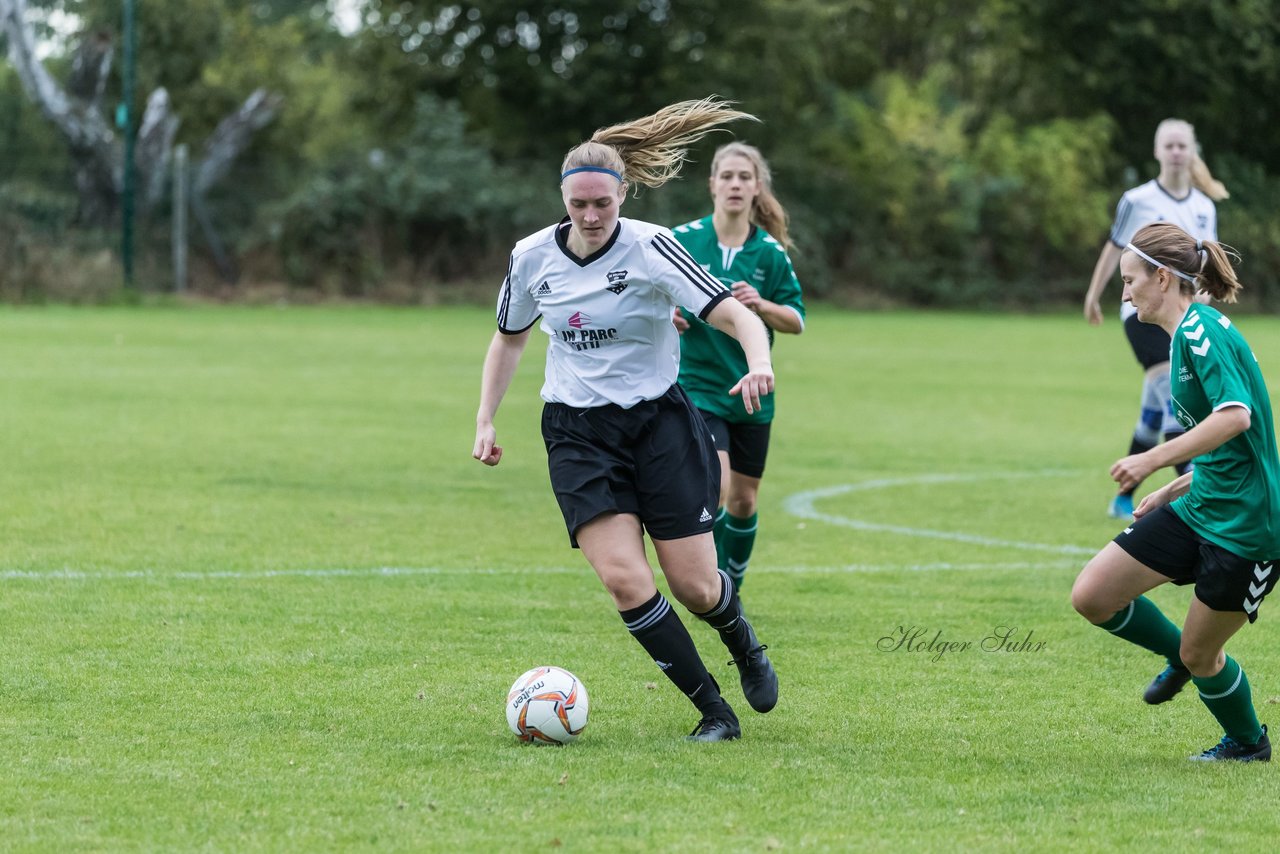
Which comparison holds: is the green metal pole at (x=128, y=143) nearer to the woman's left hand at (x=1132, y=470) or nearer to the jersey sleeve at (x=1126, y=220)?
the jersey sleeve at (x=1126, y=220)

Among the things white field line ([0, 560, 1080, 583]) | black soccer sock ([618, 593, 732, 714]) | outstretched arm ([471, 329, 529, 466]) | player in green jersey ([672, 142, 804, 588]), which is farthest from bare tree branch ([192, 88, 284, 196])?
black soccer sock ([618, 593, 732, 714])

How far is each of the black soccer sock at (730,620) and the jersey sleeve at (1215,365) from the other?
5.34ft

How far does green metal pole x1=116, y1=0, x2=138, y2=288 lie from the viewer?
31.2m

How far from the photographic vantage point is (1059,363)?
2333 cm

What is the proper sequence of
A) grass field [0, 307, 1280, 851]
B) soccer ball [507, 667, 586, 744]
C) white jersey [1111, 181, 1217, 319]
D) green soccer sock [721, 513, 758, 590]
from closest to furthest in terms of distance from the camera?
grass field [0, 307, 1280, 851], soccer ball [507, 667, 586, 744], green soccer sock [721, 513, 758, 590], white jersey [1111, 181, 1217, 319]

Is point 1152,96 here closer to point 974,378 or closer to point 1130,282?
point 974,378

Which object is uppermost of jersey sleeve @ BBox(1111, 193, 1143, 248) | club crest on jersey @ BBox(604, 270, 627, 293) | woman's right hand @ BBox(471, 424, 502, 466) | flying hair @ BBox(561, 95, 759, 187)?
flying hair @ BBox(561, 95, 759, 187)

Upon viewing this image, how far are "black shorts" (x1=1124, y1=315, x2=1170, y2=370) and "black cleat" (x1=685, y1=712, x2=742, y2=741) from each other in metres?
5.80

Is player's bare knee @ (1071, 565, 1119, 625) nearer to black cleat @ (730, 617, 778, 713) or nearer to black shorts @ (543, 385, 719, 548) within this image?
black cleat @ (730, 617, 778, 713)

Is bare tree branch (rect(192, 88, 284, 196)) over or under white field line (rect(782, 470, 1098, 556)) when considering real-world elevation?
over

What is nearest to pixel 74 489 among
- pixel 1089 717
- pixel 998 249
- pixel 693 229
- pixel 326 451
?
pixel 326 451

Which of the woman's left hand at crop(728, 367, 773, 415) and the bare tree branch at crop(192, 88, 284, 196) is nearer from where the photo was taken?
the woman's left hand at crop(728, 367, 773, 415)

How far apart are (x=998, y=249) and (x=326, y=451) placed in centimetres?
2951

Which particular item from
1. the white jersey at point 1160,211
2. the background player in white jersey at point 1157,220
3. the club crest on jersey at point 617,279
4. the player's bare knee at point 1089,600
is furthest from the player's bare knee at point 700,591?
the white jersey at point 1160,211
